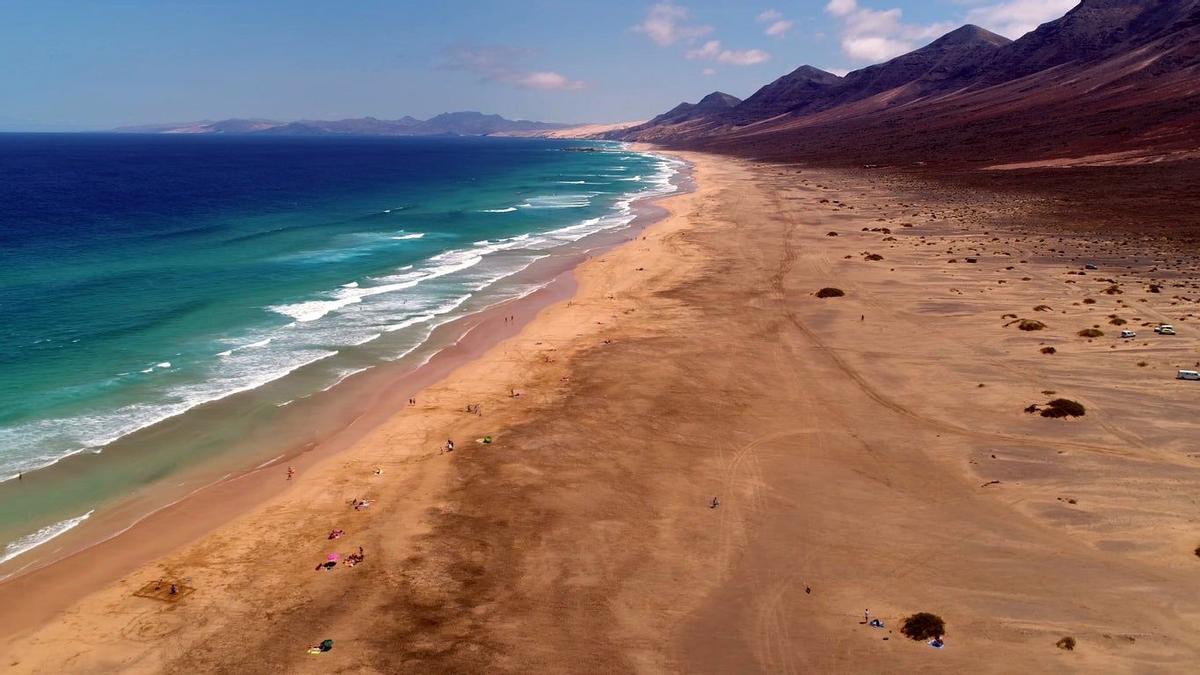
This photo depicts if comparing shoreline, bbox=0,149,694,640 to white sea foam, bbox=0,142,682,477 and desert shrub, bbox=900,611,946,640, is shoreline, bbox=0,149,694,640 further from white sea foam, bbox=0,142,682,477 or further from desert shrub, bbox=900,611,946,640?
desert shrub, bbox=900,611,946,640

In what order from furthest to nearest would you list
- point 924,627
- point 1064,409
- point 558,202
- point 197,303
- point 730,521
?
point 558,202 < point 197,303 < point 1064,409 < point 730,521 < point 924,627

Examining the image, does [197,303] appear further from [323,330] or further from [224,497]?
[224,497]

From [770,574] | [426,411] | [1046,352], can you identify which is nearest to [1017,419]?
[1046,352]

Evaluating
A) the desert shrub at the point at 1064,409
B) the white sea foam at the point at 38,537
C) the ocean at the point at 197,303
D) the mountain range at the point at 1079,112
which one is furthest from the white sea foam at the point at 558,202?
the white sea foam at the point at 38,537

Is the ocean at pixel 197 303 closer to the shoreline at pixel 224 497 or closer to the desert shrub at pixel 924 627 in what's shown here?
the shoreline at pixel 224 497

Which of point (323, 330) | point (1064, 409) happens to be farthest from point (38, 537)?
point (1064, 409)

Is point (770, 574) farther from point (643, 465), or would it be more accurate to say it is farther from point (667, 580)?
point (643, 465)
